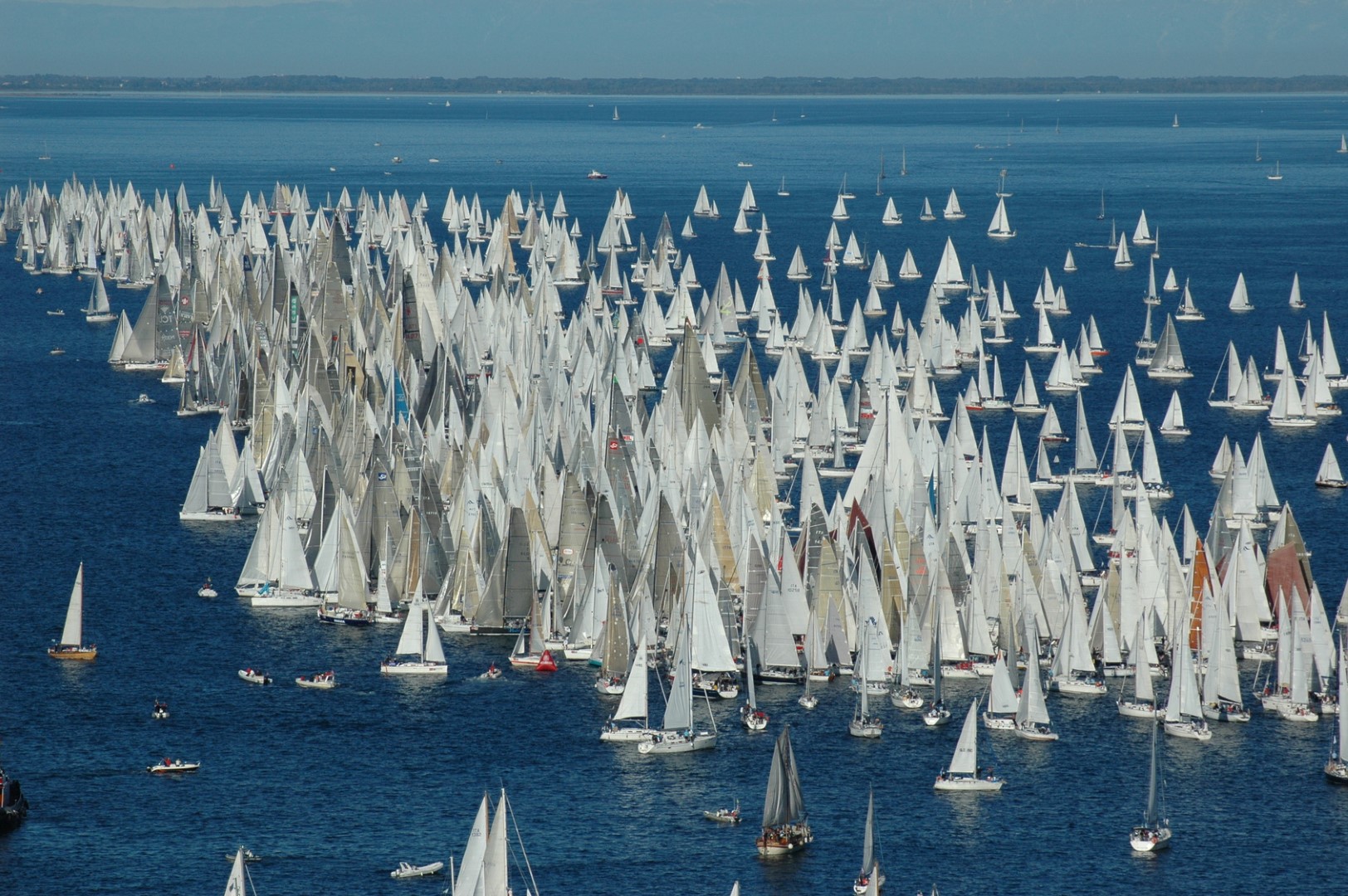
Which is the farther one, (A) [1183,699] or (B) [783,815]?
(A) [1183,699]

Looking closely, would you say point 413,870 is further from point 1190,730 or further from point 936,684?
point 1190,730

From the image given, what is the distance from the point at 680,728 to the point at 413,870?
11770mm

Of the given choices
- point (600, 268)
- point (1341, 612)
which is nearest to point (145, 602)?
point (1341, 612)

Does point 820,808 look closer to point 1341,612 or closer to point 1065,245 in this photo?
point 1341,612

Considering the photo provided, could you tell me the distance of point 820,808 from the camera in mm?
56375

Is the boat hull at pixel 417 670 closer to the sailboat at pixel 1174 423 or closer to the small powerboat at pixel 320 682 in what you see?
the small powerboat at pixel 320 682

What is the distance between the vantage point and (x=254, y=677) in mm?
66938

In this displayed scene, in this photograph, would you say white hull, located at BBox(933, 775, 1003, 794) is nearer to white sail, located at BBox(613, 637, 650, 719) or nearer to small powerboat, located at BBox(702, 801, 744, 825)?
small powerboat, located at BBox(702, 801, 744, 825)

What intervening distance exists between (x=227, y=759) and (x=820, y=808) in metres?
17.8

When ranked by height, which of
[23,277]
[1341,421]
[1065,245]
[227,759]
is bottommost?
[227,759]

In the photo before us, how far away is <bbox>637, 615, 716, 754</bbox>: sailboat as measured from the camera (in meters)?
60.6

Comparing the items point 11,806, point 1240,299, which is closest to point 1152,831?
point 11,806

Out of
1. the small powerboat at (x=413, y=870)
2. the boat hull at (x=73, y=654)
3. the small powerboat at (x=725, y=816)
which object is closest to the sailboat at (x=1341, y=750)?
the small powerboat at (x=725, y=816)

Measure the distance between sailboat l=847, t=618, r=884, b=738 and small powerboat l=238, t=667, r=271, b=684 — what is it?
63.5 feet
